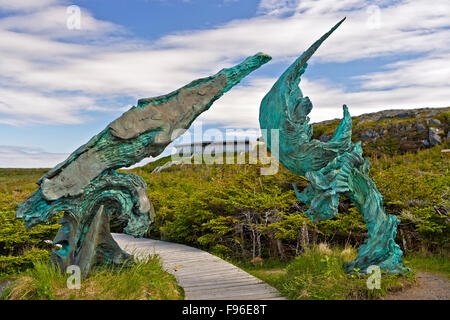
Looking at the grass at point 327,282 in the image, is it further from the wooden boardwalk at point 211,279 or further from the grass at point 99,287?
the grass at point 99,287

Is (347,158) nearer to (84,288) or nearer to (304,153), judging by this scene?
(304,153)

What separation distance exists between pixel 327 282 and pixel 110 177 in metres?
3.37

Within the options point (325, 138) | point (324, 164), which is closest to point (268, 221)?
point (324, 164)

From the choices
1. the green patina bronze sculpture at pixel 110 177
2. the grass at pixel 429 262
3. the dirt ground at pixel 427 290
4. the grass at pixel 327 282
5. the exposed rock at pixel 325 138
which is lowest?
the grass at pixel 429 262

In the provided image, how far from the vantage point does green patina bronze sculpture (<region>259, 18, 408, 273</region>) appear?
515cm

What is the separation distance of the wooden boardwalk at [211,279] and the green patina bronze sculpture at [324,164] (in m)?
1.37

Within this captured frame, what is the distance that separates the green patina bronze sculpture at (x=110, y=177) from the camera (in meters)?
4.71

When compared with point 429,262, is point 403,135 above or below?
above

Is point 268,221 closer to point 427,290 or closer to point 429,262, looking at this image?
point 429,262

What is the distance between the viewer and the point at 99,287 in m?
4.68

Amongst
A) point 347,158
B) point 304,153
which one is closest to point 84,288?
point 304,153

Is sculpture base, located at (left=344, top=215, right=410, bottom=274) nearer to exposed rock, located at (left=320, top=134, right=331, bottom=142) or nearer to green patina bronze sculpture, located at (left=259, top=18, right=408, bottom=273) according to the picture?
green patina bronze sculpture, located at (left=259, top=18, right=408, bottom=273)

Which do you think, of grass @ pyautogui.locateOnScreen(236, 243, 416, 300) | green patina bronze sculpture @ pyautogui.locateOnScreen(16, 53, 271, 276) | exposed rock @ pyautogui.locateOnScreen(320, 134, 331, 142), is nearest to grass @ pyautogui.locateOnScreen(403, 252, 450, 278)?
grass @ pyautogui.locateOnScreen(236, 243, 416, 300)

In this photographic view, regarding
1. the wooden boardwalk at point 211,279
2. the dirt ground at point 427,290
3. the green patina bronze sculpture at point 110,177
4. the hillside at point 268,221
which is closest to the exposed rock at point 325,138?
the hillside at point 268,221
